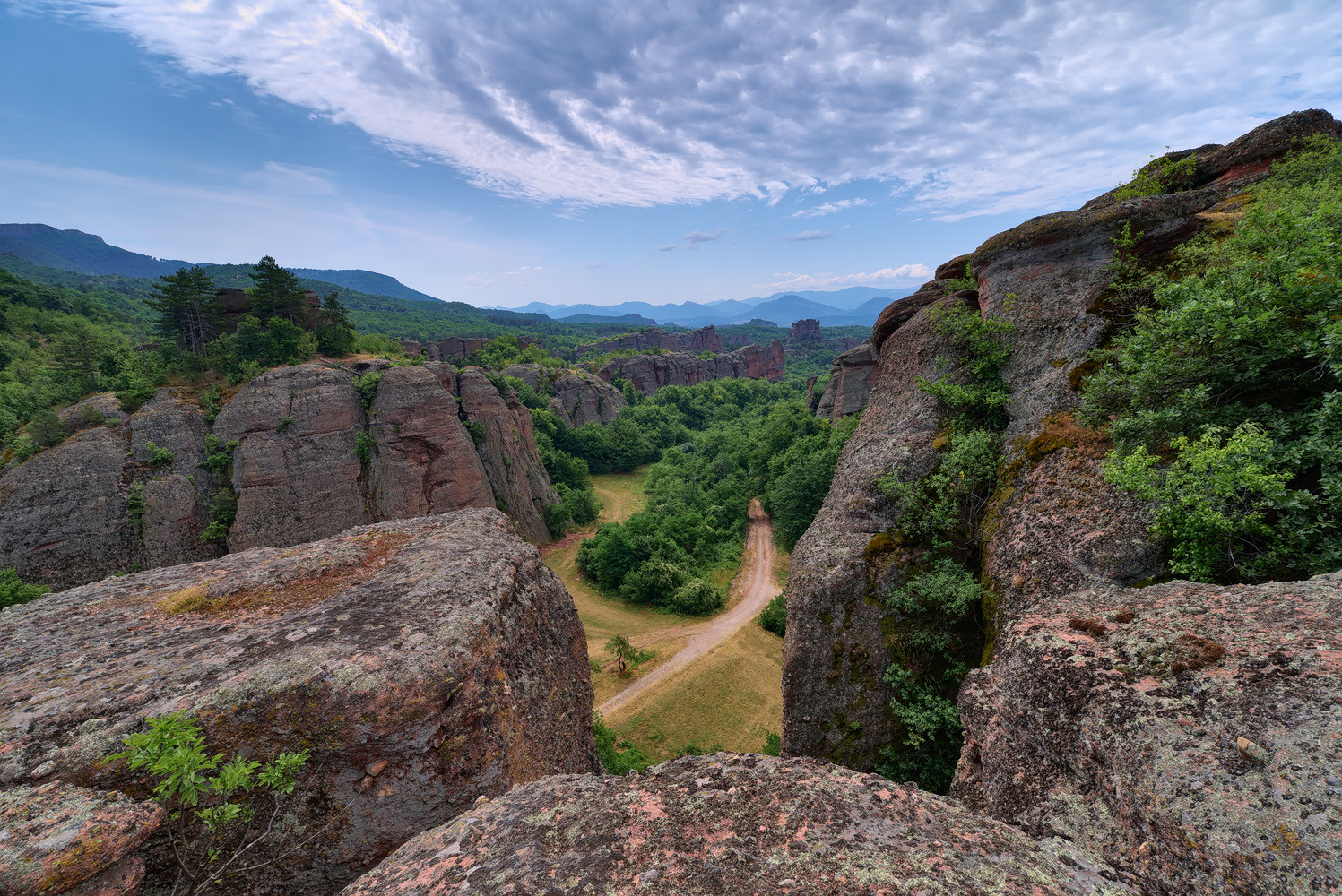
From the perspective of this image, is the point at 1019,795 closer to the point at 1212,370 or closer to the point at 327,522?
the point at 1212,370

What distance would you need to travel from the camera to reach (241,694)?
5227 millimetres

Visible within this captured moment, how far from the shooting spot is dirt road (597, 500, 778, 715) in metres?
22.0

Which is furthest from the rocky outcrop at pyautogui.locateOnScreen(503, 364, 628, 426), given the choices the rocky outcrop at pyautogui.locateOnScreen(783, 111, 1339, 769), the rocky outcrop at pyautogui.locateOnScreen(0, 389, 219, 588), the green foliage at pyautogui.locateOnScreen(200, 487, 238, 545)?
the rocky outcrop at pyautogui.locateOnScreen(783, 111, 1339, 769)

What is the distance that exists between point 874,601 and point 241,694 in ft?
34.5

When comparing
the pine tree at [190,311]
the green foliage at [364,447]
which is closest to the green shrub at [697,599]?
the green foliage at [364,447]

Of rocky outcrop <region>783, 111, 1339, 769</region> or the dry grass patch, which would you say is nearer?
rocky outcrop <region>783, 111, 1339, 769</region>

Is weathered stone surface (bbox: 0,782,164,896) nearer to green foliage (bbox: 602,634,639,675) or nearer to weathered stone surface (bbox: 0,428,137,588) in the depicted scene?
green foliage (bbox: 602,634,639,675)

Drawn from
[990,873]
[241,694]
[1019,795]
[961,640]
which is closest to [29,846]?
[241,694]

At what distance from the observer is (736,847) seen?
3906 millimetres

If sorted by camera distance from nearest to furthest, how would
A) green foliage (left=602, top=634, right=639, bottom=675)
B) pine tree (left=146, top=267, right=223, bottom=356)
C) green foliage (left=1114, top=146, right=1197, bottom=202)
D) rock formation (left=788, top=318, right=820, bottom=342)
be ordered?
green foliage (left=1114, top=146, right=1197, bottom=202)
green foliage (left=602, top=634, right=639, bottom=675)
pine tree (left=146, top=267, right=223, bottom=356)
rock formation (left=788, top=318, right=820, bottom=342)

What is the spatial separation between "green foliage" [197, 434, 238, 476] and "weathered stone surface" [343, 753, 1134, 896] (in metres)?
28.9

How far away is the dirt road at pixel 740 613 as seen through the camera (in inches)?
865

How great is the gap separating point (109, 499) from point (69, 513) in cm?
123

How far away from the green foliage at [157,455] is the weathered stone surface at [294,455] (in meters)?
2.23
